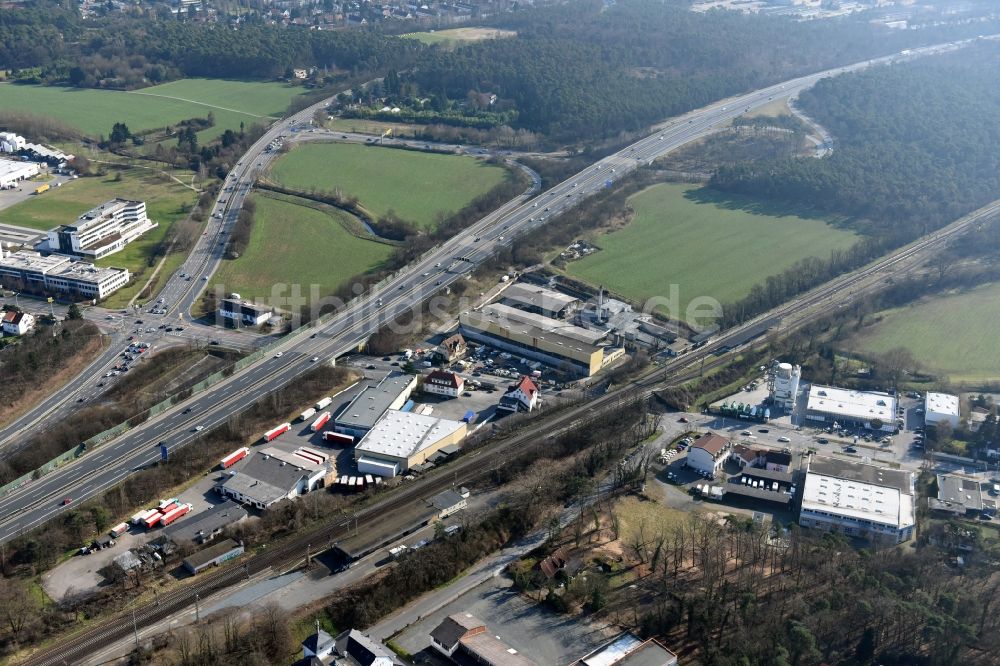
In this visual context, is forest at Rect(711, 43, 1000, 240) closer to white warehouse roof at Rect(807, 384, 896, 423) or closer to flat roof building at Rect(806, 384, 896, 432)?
white warehouse roof at Rect(807, 384, 896, 423)

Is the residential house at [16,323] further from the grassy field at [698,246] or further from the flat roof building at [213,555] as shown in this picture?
the grassy field at [698,246]

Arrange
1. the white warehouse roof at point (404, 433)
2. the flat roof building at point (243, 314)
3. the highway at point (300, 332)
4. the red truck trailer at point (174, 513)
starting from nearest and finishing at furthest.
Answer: the red truck trailer at point (174, 513), the highway at point (300, 332), the white warehouse roof at point (404, 433), the flat roof building at point (243, 314)

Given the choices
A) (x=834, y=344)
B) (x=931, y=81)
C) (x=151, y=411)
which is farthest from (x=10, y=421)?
(x=931, y=81)

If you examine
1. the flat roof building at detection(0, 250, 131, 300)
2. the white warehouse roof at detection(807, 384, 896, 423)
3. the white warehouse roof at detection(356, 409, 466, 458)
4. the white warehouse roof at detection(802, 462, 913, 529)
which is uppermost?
the flat roof building at detection(0, 250, 131, 300)

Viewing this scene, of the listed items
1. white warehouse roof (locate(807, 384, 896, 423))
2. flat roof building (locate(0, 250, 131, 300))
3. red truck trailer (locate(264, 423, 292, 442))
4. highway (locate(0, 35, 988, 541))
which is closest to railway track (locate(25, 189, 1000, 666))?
highway (locate(0, 35, 988, 541))

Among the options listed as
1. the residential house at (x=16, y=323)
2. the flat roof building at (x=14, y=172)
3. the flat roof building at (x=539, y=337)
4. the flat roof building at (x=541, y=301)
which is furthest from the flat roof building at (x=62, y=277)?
the flat roof building at (x=541, y=301)

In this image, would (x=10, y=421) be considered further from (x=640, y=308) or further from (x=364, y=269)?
(x=640, y=308)
